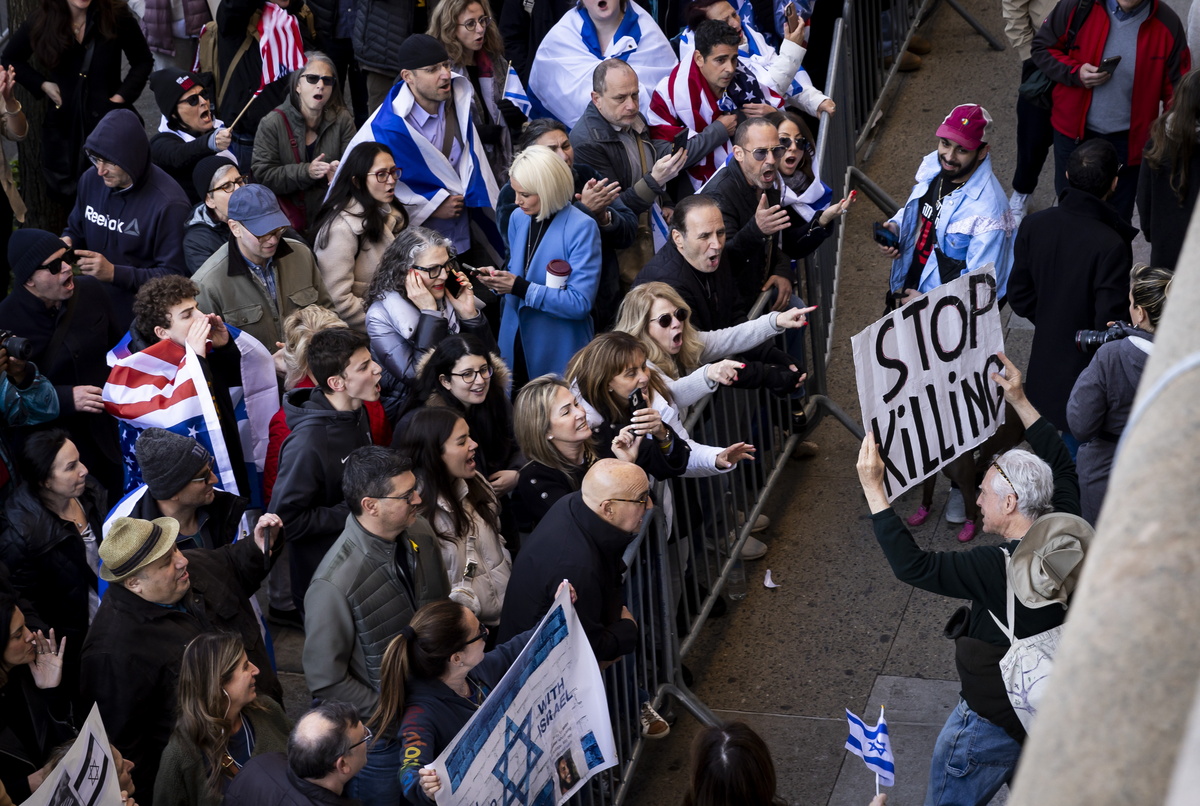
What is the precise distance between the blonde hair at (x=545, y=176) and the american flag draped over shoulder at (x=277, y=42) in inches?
120

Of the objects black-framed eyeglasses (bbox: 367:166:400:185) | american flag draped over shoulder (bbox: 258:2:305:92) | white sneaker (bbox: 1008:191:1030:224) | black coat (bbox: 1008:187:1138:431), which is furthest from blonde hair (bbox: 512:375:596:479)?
white sneaker (bbox: 1008:191:1030:224)

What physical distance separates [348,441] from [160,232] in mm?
2255

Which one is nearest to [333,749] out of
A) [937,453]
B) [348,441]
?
[348,441]

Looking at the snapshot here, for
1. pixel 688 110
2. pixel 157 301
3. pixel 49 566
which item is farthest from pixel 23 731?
pixel 688 110

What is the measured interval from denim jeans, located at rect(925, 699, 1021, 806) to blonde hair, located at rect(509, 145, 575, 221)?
314 centimetres

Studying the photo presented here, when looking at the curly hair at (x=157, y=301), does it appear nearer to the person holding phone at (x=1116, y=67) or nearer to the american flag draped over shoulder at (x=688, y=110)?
the american flag draped over shoulder at (x=688, y=110)

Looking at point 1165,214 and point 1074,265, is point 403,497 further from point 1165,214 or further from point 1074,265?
point 1165,214

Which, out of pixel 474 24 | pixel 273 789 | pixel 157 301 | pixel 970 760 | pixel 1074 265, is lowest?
pixel 970 760

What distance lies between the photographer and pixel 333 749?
A: 3.86 m

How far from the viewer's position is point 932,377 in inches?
213

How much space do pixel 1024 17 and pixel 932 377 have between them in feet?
13.9

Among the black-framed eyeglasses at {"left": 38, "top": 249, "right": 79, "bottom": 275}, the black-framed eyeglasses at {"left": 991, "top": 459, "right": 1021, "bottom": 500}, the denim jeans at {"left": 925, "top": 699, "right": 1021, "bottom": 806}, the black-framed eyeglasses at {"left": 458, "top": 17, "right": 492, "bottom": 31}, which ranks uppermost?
the black-framed eyeglasses at {"left": 458, "top": 17, "right": 492, "bottom": 31}

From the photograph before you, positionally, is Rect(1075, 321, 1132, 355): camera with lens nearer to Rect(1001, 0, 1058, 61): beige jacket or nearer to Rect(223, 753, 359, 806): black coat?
Rect(1001, 0, 1058, 61): beige jacket

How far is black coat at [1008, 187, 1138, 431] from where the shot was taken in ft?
20.0
